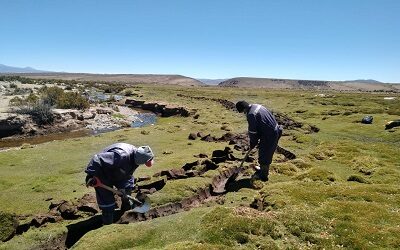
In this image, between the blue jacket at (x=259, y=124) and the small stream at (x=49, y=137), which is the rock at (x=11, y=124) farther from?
the blue jacket at (x=259, y=124)

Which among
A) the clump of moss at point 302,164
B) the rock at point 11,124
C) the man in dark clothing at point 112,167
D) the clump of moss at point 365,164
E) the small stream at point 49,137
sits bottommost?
the small stream at point 49,137

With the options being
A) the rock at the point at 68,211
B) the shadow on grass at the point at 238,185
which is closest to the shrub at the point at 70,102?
the rock at the point at 68,211

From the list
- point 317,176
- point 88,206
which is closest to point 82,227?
point 88,206

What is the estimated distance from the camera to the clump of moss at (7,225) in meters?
15.9

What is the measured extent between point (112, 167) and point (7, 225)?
5552 millimetres

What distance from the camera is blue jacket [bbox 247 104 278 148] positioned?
18.9 m

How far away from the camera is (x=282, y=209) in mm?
15844

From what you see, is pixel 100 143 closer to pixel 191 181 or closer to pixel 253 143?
pixel 191 181

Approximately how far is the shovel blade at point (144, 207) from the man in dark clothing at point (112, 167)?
3.52ft

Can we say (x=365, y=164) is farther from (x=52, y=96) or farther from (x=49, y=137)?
(x=52, y=96)

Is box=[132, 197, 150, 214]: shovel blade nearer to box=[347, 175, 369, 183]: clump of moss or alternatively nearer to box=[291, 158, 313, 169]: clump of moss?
box=[291, 158, 313, 169]: clump of moss

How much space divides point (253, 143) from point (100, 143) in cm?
2251

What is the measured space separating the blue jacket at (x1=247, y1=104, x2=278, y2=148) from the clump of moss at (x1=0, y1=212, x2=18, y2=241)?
11.0m

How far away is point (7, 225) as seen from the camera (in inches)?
647
